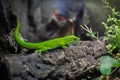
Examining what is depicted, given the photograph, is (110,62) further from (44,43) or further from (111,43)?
(44,43)

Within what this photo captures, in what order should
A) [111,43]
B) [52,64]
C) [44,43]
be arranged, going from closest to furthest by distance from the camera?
1. [52,64]
2. [111,43]
3. [44,43]

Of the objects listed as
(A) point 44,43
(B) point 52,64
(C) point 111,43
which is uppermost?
(C) point 111,43

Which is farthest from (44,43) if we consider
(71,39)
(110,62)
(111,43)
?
(110,62)

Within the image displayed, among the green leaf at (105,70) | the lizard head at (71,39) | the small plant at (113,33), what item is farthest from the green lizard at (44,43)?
the green leaf at (105,70)

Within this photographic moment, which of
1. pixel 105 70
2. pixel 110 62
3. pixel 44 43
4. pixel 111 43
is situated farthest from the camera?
pixel 44 43

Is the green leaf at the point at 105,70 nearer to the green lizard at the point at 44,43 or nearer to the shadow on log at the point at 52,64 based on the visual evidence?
the shadow on log at the point at 52,64

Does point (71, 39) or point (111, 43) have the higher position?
point (111, 43)

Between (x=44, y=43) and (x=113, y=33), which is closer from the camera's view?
(x=113, y=33)

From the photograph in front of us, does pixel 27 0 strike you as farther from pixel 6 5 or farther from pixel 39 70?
pixel 39 70
